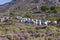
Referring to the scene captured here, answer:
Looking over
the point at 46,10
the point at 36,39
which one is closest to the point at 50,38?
the point at 36,39

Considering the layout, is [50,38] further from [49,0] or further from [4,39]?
[49,0]

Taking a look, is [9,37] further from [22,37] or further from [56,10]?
[56,10]

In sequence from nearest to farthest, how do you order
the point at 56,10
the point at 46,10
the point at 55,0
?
the point at 56,10
the point at 46,10
the point at 55,0

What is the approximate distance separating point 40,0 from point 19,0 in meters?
20.6

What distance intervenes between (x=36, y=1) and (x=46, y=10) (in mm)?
55240

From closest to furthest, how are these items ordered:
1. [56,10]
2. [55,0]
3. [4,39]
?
[4,39] < [56,10] < [55,0]

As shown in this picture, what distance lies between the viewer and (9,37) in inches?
642

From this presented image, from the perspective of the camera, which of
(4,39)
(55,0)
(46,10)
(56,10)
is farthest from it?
(55,0)

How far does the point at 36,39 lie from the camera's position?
640 inches

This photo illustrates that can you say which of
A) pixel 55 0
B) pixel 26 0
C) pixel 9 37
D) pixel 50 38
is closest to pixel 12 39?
pixel 9 37

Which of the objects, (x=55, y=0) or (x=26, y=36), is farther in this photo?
(x=55, y=0)

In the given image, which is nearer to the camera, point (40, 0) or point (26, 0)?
point (40, 0)

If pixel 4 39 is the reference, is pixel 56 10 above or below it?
below

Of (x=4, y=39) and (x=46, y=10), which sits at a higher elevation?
(x=4, y=39)
